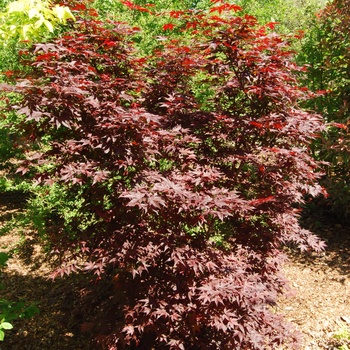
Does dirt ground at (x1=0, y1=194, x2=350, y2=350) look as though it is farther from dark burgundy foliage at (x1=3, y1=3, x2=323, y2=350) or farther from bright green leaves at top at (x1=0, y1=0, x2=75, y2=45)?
bright green leaves at top at (x1=0, y1=0, x2=75, y2=45)

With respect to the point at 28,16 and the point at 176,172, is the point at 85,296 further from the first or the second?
the point at 28,16

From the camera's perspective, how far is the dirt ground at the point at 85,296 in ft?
13.4

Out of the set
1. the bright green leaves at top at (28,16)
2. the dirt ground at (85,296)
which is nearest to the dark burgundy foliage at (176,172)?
the bright green leaves at top at (28,16)

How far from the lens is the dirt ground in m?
4.07

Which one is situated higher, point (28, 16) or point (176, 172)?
point (28, 16)

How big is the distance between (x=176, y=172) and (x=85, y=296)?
2181 millimetres

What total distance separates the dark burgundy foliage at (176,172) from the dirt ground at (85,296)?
653mm

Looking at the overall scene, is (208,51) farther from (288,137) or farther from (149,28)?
(149,28)

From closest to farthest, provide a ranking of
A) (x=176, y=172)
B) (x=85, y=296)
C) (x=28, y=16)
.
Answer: (x=28, y=16) < (x=176, y=172) < (x=85, y=296)

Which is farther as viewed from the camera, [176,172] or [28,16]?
[176,172]

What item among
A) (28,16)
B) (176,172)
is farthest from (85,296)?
(28,16)

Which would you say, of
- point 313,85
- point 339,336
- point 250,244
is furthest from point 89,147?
point 313,85

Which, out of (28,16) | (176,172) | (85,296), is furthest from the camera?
(85,296)

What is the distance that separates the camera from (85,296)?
14.0 ft
